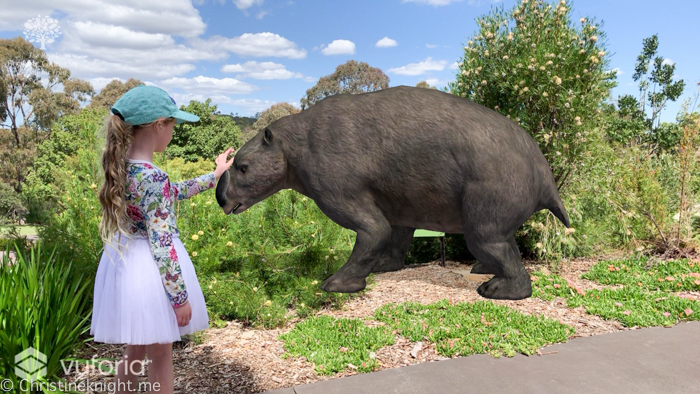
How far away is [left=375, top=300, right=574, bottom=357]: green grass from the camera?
447cm

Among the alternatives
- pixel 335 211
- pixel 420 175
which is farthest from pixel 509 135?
pixel 335 211

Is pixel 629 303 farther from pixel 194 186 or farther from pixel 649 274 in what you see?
pixel 194 186

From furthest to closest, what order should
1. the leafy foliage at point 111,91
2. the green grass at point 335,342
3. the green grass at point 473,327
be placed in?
the leafy foliage at point 111,91 < the green grass at point 473,327 < the green grass at point 335,342

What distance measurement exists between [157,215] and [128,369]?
33.2 inches

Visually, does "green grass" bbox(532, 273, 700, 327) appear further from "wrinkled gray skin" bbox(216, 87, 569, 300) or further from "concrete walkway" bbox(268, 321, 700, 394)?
"wrinkled gray skin" bbox(216, 87, 569, 300)

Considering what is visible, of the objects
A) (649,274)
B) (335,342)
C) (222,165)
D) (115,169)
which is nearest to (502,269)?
(222,165)

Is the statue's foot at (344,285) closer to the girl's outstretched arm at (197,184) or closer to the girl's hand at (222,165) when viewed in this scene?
the girl's hand at (222,165)

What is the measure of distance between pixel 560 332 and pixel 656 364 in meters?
0.86

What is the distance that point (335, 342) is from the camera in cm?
456

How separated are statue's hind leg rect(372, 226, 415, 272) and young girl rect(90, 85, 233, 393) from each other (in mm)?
875

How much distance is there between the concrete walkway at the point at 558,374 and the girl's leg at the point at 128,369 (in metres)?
1.56

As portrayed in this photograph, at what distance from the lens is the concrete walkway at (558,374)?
3691 mm

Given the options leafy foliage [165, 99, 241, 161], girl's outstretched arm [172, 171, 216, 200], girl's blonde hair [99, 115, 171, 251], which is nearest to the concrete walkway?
girl's outstretched arm [172, 171, 216, 200]

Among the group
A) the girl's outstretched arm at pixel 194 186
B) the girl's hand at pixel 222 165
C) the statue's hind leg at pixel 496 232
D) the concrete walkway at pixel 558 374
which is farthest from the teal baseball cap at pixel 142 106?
the concrete walkway at pixel 558 374
